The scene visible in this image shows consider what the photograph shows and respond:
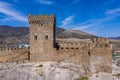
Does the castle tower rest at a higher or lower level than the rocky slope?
higher

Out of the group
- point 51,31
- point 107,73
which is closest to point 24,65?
point 51,31

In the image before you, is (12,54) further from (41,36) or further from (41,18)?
(41,18)

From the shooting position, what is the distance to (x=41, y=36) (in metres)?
47.4

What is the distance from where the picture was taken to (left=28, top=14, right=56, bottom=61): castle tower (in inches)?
1860

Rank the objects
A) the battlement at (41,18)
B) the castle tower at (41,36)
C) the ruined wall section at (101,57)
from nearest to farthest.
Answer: the ruined wall section at (101,57), the castle tower at (41,36), the battlement at (41,18)

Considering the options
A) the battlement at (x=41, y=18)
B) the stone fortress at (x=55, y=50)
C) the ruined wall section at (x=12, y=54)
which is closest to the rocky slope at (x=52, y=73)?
the stone fortress at (x=55, y=50)

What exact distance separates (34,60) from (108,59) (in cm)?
1406

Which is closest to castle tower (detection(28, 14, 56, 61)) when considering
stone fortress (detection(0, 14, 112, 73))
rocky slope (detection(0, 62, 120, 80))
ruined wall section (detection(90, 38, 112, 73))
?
stone fortress (detection(0, 14, 112, 73))

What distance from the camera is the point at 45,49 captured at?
4725cm

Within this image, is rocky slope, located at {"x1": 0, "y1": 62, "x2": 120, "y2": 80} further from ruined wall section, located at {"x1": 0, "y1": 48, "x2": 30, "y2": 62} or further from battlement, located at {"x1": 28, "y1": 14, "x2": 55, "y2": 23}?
battlement, located at {"x1": 28, "y1": 14, "x2": 55, "y2": 23}

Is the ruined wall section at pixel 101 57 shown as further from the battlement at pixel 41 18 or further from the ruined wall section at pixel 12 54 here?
the ruined wall section at pixel 12 54

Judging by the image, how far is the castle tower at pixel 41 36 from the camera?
47250 millimetres

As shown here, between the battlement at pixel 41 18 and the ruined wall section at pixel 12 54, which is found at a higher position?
the battlement at pixel 41 18

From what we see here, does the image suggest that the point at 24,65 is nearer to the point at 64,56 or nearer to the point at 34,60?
the point at 34,60
